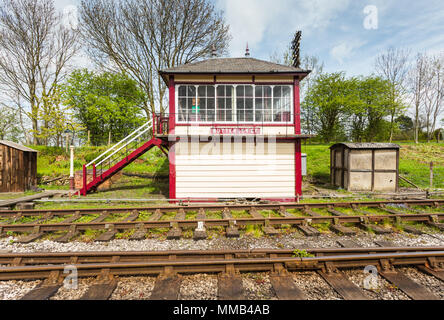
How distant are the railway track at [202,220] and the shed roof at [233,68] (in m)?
6.41

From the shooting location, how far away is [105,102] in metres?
23.3

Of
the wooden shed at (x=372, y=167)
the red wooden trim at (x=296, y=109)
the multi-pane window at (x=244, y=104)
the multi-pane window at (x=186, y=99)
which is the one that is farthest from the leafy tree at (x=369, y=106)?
the multi-pane window at (x=186, y=99)

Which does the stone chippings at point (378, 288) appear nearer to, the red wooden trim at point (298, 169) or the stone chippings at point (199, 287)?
the stone chippings at point (199, 287)

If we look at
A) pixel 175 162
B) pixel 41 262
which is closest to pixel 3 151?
pixel 175 162

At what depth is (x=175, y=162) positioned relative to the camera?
10117mm

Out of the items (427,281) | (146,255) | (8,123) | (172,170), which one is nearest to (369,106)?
(172,170)

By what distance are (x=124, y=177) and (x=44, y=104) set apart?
42.6 ft

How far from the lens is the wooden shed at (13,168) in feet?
36.3

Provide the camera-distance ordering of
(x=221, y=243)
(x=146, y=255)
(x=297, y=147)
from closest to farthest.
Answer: (x=146, y=255) → (x=221, y=243) → (x=297, y=147)

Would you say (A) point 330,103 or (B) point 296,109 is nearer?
(B) point 296,109

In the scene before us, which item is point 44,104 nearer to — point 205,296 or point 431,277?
point 205,296

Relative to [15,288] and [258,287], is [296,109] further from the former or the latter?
[15,288]

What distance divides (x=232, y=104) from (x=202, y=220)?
646 centimetres

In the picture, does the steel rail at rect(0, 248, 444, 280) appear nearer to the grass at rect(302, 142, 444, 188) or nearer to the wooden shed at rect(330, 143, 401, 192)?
the wooden shed at rect(330, 143, 401, 192)
